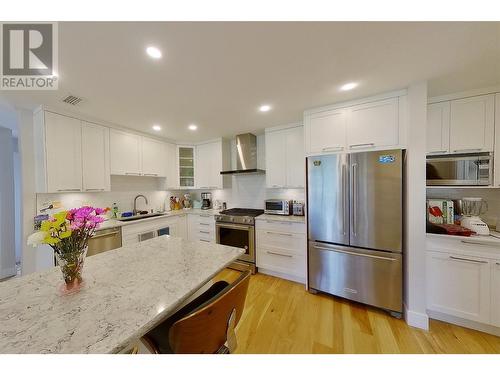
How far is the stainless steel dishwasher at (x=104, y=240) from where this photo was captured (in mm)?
2123

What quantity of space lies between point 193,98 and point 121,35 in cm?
85

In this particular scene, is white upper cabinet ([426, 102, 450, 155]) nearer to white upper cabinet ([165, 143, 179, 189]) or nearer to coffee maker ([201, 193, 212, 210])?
coffee maker ([201, 193, 212, 210])

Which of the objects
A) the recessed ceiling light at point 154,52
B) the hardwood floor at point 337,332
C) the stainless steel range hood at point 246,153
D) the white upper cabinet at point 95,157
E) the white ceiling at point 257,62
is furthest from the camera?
the stainless steel range hood at point 246,153

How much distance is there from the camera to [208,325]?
2.39 ft

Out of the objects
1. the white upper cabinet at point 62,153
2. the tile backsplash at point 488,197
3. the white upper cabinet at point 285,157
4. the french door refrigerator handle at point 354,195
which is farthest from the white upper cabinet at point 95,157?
the tile backsplash at point 488,197

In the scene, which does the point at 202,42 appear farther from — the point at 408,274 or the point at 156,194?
the point at 156,194

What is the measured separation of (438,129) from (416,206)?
934 millimetres

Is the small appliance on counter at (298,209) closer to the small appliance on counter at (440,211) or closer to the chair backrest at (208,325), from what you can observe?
the small appliance on counter at (440,211)

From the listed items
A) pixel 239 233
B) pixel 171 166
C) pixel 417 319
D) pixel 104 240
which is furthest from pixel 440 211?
pixel 171 166

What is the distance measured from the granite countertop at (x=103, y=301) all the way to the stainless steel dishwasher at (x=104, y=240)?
116cm

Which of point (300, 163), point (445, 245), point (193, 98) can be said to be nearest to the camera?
point (445, 245)
